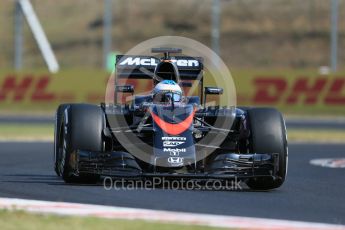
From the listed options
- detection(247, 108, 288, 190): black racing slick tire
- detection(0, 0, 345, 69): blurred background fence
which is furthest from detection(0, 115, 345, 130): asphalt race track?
detection(0, 0, 345, 69): blurred background fence

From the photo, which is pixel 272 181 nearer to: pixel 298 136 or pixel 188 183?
→ pixel 188 183

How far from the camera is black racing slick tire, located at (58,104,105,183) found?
1177 centimetres

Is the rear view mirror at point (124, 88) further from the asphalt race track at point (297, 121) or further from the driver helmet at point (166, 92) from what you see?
the asphalt race track at point (297, 121)

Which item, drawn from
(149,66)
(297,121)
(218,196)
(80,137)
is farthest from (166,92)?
(297,121)

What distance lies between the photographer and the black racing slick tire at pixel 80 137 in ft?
38.6

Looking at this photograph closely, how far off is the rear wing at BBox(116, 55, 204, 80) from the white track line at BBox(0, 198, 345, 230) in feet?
15.3

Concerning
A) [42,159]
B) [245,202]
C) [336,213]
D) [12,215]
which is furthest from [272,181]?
[42,159]

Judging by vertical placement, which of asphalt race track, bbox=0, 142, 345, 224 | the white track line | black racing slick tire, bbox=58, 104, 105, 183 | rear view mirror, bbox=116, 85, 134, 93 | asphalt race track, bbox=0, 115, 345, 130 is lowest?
asphalt race track, bbox=0, 115, 345, 130

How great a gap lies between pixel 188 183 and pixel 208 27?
184 ft

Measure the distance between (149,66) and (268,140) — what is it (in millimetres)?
2842

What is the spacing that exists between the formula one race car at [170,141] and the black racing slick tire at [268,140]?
0.01 metres

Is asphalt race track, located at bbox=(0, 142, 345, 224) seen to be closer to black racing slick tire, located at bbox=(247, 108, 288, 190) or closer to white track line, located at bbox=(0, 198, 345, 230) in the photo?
black racing slick tire, located at bbox=(247, 108, 288, 190)

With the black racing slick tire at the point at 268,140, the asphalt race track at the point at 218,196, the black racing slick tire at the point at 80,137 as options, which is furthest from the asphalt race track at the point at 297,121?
the black racing slick tire at the point at 80,137

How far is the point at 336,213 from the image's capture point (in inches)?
372
